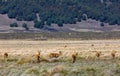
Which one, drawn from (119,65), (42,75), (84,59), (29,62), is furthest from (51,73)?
(84,59)

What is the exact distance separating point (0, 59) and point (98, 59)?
9.56 metres

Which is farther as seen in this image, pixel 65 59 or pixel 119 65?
pixel 65 59

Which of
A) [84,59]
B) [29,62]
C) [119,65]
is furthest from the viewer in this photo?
[84,59]

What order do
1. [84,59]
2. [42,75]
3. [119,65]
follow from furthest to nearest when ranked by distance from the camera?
[84,59]
[119,65]
[42,75]

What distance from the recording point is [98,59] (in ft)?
195

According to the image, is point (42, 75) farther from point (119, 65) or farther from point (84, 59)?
point (84, 59)

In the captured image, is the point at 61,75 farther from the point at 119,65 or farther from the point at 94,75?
the point at 119,65

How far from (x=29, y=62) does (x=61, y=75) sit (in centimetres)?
1271

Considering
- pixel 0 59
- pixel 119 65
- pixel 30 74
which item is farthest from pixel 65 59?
pixel 30 74

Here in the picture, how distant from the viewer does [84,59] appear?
5878 cm

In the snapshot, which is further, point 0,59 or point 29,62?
point 0,59

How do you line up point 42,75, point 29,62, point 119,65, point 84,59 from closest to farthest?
point 42,75 < point 119,65 < point 29,62 < point 84,59

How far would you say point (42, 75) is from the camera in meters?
42.4

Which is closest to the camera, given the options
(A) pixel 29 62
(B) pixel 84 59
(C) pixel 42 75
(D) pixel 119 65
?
(C) pixel 42 75
